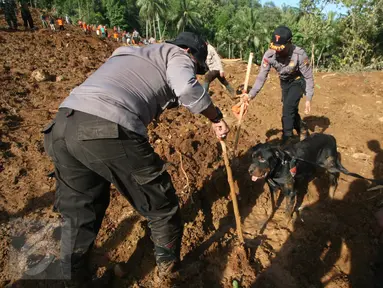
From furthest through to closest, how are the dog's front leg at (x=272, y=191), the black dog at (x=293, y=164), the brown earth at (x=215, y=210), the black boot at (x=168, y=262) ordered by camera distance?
1. the dog's front leg at (x=272, y=191)
2. the black dog at (x=293, y=164)
3. the brown earth at (x=215, y=210)
4. the black boot at (x=168, y=262)

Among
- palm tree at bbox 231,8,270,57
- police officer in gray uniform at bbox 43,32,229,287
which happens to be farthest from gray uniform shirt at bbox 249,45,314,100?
palm tree at bbox 231,8,270,57

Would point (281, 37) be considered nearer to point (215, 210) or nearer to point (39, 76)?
point (215, 210)

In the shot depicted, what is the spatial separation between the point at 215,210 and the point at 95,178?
2.18 m

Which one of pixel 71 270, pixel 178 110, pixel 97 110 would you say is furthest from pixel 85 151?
pixel 178 110

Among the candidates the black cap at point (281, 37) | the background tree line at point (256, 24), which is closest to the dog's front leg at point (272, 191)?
the black cap at point (281, 37)

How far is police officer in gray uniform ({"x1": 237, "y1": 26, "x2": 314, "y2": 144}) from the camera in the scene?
414cm

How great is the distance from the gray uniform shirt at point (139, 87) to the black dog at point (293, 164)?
1.64 meters

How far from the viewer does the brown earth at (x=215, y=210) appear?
3068 mm

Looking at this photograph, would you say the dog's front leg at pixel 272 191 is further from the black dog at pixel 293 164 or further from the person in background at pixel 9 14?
the person in background at pixel 9 14

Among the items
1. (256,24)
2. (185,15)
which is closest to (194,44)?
(185,15)

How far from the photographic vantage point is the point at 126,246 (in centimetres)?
317

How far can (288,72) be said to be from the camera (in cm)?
458

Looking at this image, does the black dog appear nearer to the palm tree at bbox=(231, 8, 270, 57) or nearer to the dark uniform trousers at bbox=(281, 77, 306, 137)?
the dark uniform trousers at bbox=(281, 77, 306, 137)

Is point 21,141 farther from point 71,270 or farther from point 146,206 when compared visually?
point 146,206
